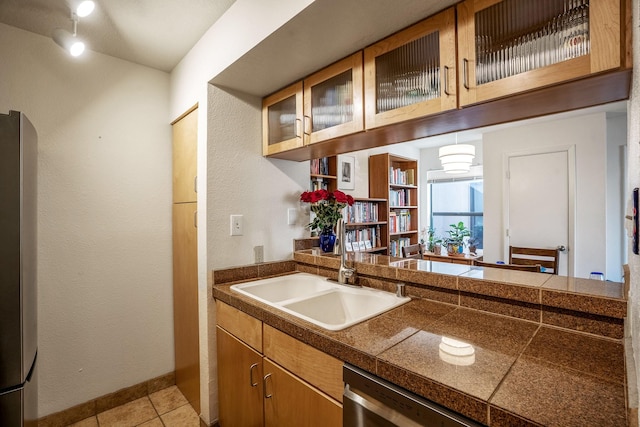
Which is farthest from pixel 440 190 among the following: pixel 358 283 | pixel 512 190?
pixel 358 283

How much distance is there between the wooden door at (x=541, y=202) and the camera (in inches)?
139

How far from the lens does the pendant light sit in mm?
3273

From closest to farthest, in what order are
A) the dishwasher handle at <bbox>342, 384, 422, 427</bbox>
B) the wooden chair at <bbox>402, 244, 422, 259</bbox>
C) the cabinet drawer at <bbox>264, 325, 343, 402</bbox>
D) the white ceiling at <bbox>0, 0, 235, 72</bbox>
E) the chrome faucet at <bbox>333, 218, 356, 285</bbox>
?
the dishwasher handle at <bbox>342, 384, 422, 427</bbox>, the cabinet drawer at <bbox>264, 325, 343, 402</bbox>, the white ceiling at <bbox>0, 0, 235, 72</bbox>, the chrome faucet at <bbox>333, 218, 356, 285</bbox>, the wooden chair at <bbox>402, 244, 422, 259</bbox>

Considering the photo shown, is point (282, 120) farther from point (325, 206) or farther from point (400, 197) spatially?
point (400, 197)

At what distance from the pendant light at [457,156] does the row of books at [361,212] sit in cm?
102

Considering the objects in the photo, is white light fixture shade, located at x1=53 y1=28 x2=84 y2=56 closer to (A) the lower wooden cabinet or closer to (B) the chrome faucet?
(A) the lower wooden cabinet

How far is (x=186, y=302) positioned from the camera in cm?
210

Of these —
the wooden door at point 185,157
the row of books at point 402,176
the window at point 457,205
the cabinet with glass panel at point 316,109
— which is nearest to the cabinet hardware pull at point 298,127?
the cabinet with glass panel at point 316,109

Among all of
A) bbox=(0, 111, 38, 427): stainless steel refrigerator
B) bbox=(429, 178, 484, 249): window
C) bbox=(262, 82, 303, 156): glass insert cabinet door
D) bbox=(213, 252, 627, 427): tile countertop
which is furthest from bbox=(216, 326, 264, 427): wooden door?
bbox=(429, 178, 484, 249): window

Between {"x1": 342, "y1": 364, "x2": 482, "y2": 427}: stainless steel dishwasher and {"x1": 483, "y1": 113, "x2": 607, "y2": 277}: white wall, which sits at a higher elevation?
{"x1": 483, "y1": 113, "x2": 607, "y2": 277}: white wall

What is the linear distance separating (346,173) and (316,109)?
6.40 feet

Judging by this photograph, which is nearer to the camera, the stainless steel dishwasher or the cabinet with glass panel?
the stainless steel dishwasher

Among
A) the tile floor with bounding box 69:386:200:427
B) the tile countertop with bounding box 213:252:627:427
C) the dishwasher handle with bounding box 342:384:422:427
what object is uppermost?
the tile countertop with bounding box 213:252:627:427

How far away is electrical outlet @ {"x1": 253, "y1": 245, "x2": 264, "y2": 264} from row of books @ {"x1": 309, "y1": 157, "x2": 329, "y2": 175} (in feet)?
3.80
